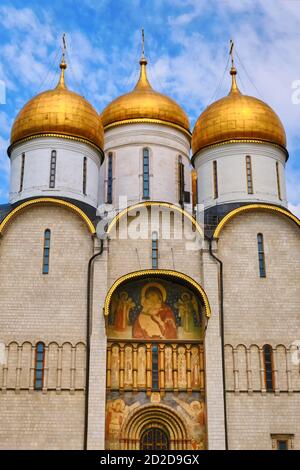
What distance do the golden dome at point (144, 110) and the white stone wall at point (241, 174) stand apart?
6.57 ft

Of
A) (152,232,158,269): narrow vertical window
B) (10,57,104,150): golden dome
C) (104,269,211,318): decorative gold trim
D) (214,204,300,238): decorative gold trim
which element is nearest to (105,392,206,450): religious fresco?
(104,269,211,318): decorative gold trim

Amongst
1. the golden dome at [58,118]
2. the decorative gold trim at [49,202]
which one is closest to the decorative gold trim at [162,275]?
the decorative gold trim at [49,202]

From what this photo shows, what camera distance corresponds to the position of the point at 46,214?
16156mm

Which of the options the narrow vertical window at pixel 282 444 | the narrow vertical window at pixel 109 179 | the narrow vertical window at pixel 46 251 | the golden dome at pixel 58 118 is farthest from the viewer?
the narrow vertical window at pixel 109 179

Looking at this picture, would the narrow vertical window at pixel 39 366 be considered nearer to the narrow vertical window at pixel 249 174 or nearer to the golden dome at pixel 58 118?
the golden dome at pixel 58 118

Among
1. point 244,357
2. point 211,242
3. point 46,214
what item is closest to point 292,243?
point 211,242

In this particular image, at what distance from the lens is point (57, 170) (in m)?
17.0

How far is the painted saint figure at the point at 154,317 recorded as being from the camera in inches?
617

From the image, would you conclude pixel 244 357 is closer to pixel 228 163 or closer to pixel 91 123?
pixel 228 163

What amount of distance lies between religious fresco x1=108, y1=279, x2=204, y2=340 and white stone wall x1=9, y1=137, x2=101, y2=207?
9.13 feet
